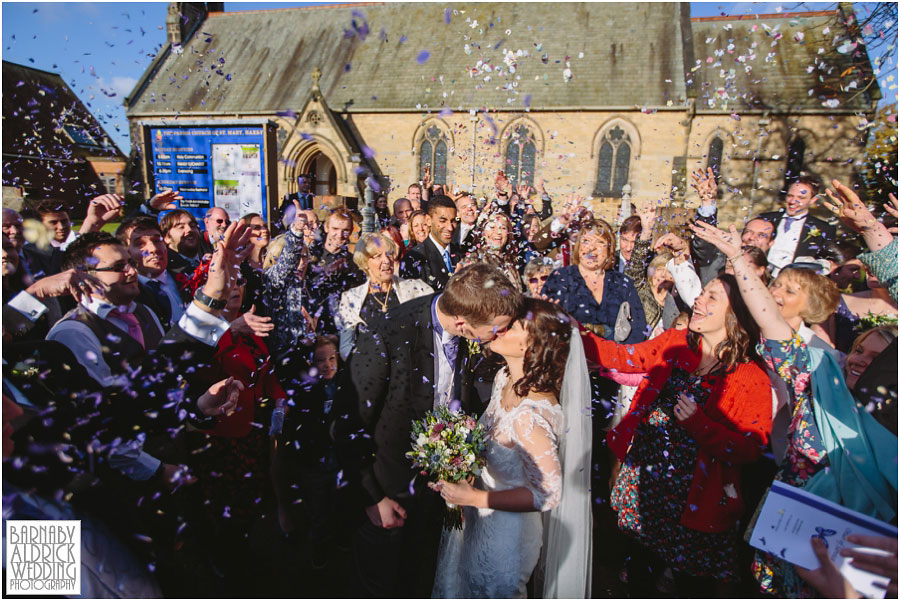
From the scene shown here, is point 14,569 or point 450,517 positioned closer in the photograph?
point 14,569

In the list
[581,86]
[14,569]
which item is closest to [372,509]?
[14,569]

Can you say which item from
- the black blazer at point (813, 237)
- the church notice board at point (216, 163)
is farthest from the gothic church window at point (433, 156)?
the black blazer at point (813, 237)

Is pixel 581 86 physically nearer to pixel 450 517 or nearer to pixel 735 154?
pixel 735 154

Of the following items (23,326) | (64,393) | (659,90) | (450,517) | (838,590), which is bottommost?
(450,517)

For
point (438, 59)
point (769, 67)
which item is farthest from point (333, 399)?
point (769, 67)

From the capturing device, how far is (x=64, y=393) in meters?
2.27

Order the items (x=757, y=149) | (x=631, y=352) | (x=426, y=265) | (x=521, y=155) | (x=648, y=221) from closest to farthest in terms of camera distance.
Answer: (x=631, y=352) → (x=426, y=265) → (x=648, y=221) → (x=757, y=149) → (x=521, y=155)

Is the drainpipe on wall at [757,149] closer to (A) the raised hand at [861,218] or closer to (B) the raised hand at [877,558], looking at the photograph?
(A) the raised hand at [861,218]

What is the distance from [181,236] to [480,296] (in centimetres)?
390

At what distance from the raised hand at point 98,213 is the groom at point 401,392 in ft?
9.01

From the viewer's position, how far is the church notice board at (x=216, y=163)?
8305mm

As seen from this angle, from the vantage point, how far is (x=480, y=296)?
8.48 feet

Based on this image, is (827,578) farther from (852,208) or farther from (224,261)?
(224,261)

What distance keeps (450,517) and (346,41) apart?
2636 cm
